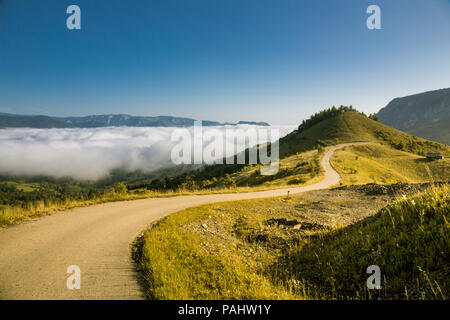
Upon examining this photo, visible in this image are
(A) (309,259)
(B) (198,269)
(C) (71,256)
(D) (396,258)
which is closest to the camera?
(D) (396,258)

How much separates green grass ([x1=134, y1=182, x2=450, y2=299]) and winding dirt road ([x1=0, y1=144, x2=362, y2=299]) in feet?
2.39

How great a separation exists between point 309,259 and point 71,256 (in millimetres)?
8031

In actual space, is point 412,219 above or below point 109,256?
above

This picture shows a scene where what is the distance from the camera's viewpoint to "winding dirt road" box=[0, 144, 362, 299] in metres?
5.04

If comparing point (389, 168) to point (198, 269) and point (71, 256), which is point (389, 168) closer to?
point (198, 269)

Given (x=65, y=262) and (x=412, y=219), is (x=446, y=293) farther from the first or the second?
(x=65, y=262)

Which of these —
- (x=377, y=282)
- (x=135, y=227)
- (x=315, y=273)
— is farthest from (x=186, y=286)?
(x=135, y=227)

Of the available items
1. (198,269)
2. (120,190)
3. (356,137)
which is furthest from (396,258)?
(356,137)

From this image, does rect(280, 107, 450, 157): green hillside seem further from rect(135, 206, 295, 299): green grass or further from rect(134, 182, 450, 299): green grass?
rect(135, 206, 295, 299): green grass

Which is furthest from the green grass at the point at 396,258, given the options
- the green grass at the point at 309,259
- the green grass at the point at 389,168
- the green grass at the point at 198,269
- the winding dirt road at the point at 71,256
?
the green grass at the point at 389,168

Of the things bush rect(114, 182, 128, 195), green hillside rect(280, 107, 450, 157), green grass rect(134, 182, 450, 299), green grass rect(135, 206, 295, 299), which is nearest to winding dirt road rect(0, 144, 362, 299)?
green grass rect(135, 206, 295, 299)

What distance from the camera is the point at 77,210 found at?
42.6 ft

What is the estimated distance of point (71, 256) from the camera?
6855mm
